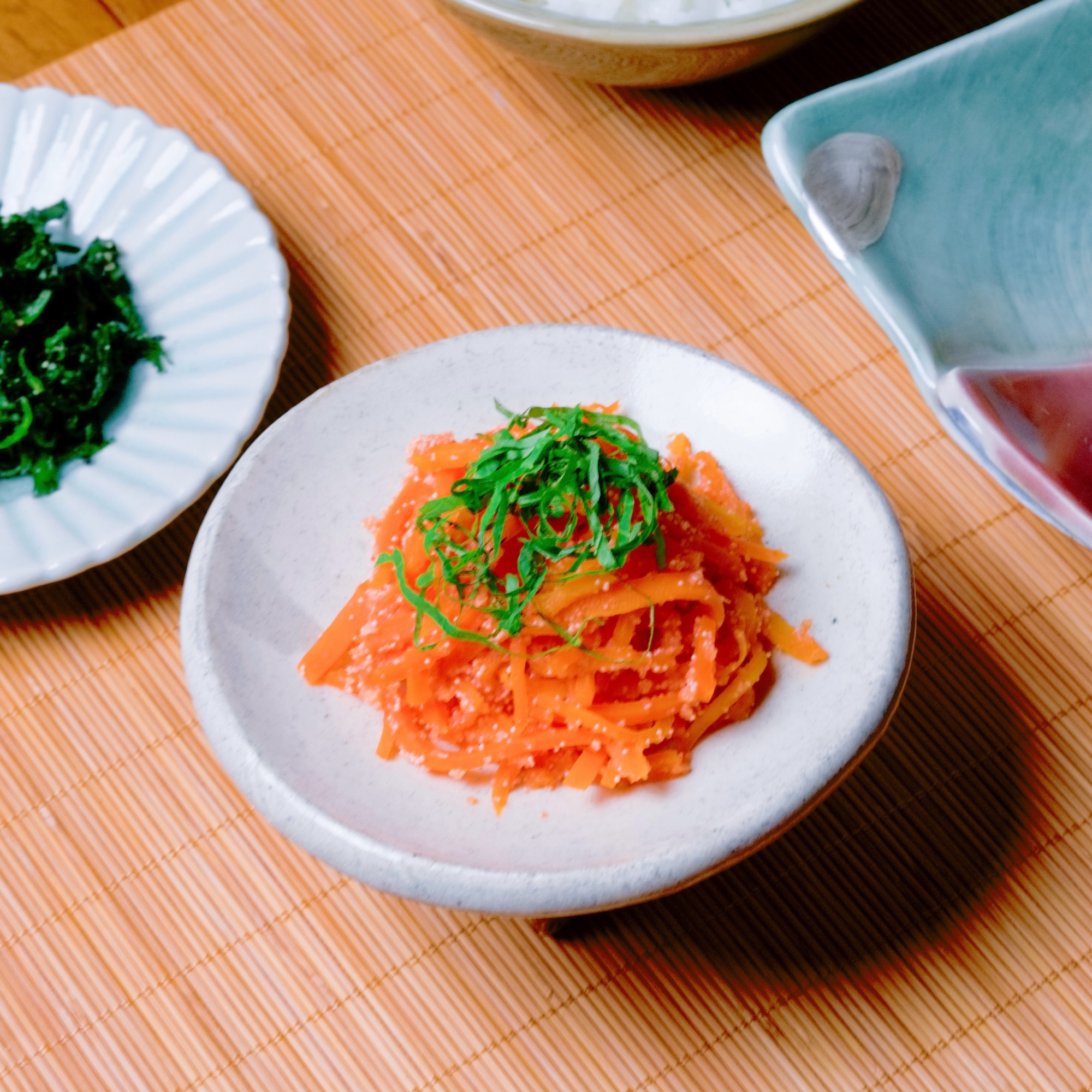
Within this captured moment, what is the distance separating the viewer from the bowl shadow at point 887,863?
1.34 metres

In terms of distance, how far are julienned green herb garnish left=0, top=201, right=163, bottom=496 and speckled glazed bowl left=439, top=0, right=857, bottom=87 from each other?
Result: 724 mm

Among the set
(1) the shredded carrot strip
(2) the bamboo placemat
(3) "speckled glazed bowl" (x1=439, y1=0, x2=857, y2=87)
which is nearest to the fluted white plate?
(2) the bamboo placemat

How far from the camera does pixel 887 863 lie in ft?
4.53

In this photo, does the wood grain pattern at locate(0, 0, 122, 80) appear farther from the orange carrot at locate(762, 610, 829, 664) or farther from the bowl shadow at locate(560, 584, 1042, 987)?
the bowl shadow at locate(560, 584, 1042, 987)

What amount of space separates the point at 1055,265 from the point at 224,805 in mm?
1454

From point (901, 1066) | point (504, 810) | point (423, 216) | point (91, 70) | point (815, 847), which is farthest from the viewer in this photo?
point (91, 70)

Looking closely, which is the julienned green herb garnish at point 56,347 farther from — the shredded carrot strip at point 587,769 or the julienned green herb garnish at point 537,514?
the shredded carrot strip at point 587,769

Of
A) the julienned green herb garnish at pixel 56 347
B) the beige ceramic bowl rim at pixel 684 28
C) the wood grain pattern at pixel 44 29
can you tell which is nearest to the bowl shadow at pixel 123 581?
the julienned green herb garnish at pixel 56 347

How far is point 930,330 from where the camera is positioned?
1.34 meters

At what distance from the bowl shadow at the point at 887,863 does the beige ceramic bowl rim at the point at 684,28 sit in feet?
3.23

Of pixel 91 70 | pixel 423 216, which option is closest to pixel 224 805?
pixel 423 216

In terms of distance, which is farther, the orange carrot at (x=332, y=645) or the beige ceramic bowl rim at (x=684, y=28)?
the beige ceramic bowl rim at (x=684, y=28)

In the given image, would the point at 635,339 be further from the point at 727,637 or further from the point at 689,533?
the point at 727,637

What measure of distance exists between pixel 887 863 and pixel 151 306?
1.41m
